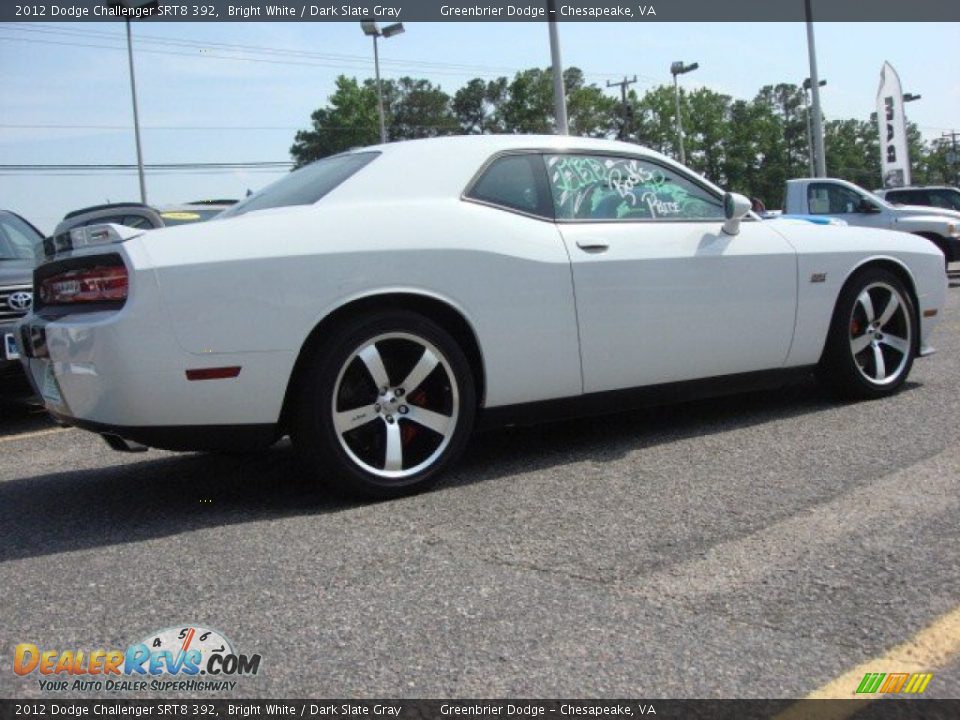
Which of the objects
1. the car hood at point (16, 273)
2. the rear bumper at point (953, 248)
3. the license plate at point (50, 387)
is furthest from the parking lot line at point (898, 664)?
the rear bumper at point (953, 248)

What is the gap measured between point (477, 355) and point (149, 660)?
1975 millimetres

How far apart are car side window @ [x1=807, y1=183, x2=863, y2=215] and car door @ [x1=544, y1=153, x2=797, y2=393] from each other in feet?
34.0

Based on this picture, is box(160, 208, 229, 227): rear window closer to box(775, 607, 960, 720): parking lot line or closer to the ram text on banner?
box(775, 607, 960, 720): parking lot line

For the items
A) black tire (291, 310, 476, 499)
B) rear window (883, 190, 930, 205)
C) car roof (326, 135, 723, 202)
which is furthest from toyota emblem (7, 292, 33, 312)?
rear window (883, 190, 930, 205)

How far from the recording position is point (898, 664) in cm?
227

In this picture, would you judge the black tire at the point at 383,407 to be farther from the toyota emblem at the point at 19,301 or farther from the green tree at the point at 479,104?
the green tree at the point at 479,104

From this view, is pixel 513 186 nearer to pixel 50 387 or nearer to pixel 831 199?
pixel 50 387

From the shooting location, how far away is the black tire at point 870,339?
207 inches

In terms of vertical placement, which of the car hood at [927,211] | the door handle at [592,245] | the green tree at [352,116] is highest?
the green tree at [352,116]

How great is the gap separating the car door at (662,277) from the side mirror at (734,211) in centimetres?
4

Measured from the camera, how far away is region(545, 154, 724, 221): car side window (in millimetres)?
4406

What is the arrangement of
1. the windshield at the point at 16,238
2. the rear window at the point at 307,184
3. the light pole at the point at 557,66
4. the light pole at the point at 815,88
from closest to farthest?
1. the rear window at the point at 307,184
2. the windshield at the point at 16,238
3. the light pole at the point at 557,66
4. the light pole at the point at 815,88

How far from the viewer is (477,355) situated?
13.3ft

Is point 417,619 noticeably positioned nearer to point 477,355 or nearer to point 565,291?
Answer: point 477,355
